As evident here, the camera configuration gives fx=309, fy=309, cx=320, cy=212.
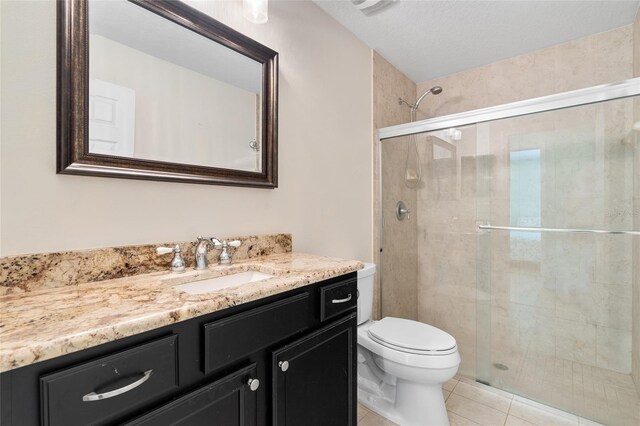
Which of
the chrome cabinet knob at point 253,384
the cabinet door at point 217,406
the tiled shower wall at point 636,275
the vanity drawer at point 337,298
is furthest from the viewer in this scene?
the tiled shower wall at point 636,275

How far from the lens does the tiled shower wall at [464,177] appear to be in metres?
2.07

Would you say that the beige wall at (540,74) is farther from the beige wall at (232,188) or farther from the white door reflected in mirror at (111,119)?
the white door reflected in mirror at (111,119)

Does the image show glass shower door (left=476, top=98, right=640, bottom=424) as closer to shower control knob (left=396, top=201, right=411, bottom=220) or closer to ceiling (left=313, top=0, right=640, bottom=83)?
shower control knob (left=396, top=201, right=411, bottom=220)

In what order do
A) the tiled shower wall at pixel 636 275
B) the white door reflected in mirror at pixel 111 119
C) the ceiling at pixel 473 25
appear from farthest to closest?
the ceiling at pixel 473 25
the tiled shower wall at pixel 636 275
the white door reflected in mirror at pixel 111 119

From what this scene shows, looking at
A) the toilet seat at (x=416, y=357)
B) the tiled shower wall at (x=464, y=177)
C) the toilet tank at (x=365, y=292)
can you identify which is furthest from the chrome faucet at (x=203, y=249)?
the tiled shower wall at (x=464, y=177)

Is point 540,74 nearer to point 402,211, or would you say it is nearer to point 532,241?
point 532,241

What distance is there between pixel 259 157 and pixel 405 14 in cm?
130

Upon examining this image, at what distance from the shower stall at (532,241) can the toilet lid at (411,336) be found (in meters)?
0.53

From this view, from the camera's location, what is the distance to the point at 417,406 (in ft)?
5.30

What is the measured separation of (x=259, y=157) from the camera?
146 centimetres

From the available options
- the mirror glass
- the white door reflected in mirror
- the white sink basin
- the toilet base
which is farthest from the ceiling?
the toilet base

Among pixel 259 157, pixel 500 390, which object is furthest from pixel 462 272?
pixel 259 157

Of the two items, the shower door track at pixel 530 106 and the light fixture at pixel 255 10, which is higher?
the light fixture at pixel 255 10

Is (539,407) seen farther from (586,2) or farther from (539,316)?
(586,2)
